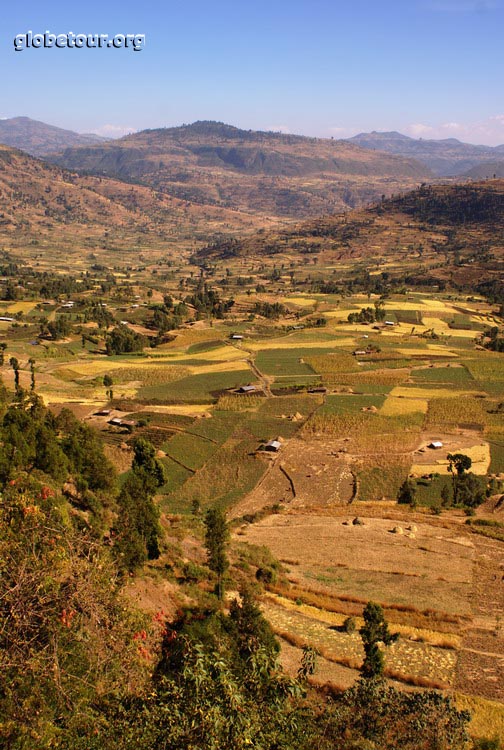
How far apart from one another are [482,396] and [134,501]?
64729 millimetres

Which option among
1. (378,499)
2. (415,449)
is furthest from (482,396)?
(378,499)

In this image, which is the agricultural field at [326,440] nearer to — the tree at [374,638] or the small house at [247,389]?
the small house at [247,389]

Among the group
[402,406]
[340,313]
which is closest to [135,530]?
[402,406]

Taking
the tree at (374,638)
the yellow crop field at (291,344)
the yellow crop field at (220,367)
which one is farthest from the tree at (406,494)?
the yellow crop field at (291,344)

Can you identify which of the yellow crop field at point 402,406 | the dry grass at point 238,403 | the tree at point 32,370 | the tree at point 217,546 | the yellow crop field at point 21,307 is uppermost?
the yellow crop field at point 21,307

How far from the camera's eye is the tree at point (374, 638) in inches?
934

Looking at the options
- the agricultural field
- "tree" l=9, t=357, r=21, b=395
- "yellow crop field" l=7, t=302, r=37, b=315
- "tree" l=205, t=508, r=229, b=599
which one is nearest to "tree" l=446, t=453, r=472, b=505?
the agricultural field

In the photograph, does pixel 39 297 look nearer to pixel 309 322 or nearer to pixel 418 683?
pixel 309 322

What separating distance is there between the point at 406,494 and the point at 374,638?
30.9 m

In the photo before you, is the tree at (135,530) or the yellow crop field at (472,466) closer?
the tree at (135,530)

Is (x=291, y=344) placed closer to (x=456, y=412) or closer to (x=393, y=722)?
(x=456, y=412)

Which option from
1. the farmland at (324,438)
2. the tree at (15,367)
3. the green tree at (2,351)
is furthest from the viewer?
the green tree at (2,351)

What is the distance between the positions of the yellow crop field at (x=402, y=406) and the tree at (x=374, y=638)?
5241 cm

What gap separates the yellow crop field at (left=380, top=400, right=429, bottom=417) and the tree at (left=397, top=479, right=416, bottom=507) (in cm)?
2246
